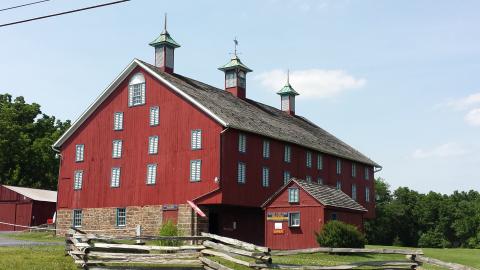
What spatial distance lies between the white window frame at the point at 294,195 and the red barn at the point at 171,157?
3.77 meters

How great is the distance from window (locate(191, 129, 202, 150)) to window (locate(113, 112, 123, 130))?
20.6 feet

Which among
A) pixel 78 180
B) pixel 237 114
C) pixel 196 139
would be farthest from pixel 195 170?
pixel 78 180

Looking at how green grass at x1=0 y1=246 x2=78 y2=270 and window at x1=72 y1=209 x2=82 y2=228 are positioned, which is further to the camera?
window at x1=72 y1=209 x2=82 y2=228

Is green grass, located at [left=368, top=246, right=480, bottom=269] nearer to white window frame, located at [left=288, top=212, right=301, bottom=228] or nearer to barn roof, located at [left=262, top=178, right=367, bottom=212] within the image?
barn roof, located at [left=262, top=178, right=367, bottom=212]

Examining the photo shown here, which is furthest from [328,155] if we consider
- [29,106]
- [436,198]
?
[436,198]

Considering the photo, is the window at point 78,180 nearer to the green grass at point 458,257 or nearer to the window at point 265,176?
the window at point 265,176

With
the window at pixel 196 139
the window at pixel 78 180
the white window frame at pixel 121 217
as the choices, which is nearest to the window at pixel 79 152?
the window at pixel 78 180

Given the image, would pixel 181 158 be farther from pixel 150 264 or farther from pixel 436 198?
pixel 436 198

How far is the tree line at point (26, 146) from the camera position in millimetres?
66625

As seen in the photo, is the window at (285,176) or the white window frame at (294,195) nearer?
the white window frame at (294,195)

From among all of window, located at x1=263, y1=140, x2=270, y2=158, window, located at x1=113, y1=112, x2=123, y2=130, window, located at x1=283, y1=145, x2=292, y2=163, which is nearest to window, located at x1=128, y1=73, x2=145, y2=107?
window, located at x1=113, y1=112, x2=123, y2=130

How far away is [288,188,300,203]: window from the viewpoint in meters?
36.5

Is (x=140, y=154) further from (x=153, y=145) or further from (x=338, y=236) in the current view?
(x=338, y=236)

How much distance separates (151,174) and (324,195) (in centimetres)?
1144
